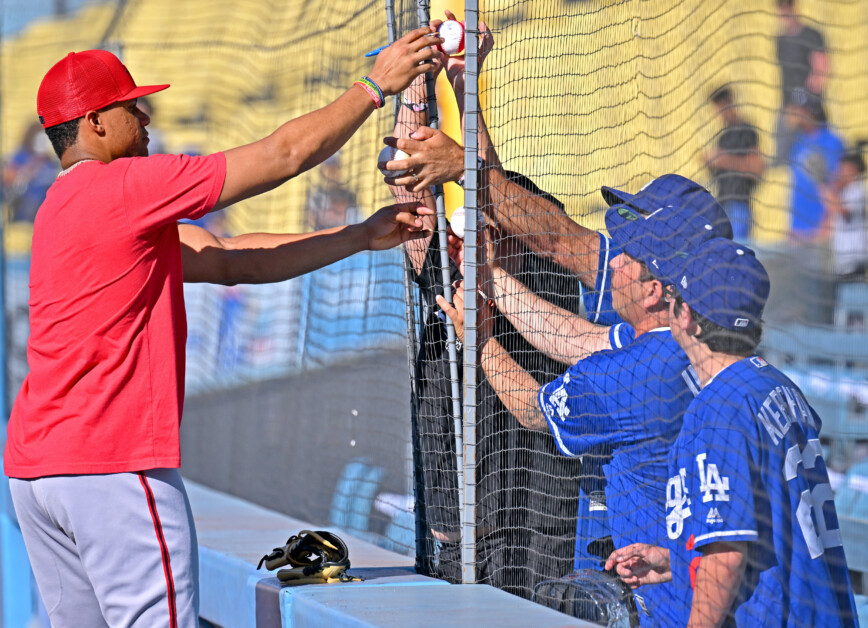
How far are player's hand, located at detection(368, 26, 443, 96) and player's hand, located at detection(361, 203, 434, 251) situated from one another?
499 millimetres

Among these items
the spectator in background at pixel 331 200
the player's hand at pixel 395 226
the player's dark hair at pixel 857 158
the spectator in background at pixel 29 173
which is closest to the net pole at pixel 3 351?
the spectator in background at pixel 29 173

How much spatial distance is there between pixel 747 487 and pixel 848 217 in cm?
175

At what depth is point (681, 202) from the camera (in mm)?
2844

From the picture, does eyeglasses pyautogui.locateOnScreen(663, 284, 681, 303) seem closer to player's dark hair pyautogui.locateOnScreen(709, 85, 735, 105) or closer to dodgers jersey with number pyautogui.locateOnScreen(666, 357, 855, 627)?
dodgers jersey with number pyautogui.locateOnScreen(666, 357, 855, 627)

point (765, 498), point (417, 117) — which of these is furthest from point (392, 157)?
point (765, 498)

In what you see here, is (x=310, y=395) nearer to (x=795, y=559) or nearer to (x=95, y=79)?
(x=95, y=79)

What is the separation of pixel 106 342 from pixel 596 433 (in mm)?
1331

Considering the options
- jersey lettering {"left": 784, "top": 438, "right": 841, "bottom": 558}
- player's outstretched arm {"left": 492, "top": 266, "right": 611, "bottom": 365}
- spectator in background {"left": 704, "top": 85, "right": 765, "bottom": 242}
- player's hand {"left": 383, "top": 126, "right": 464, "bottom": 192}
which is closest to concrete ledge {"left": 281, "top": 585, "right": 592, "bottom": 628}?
jersey lettering {"left": 784, "top": 438, "right": 841, "bottom": 558}

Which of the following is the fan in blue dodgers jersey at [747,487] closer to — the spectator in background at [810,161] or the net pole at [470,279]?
the net pole at [470,279]

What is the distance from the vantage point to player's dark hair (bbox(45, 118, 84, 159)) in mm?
2736

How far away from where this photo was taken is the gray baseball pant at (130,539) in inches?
103

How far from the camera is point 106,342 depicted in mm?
2654

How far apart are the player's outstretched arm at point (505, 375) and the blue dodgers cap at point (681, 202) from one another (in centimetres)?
48

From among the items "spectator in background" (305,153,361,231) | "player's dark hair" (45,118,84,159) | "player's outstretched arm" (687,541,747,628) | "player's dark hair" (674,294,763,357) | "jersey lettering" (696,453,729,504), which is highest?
"player's dark hair" (45,118,84,159)
